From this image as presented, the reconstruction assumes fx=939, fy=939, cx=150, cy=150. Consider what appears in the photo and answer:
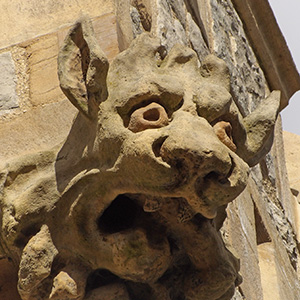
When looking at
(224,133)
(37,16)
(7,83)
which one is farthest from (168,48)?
(224,133)

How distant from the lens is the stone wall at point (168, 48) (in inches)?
104

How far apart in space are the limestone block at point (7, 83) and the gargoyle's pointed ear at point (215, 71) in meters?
0.65

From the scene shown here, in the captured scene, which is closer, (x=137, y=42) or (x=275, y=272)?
(x=137, y=42)

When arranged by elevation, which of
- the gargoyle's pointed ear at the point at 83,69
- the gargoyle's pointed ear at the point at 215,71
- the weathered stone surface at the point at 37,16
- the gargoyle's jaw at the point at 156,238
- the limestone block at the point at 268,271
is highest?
the weathered stone surface at the point at 37,16

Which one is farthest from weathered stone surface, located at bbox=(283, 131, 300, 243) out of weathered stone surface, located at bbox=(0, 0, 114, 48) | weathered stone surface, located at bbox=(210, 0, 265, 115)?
weathered stone surface, located at bbox=(0, 0, 114, 48)

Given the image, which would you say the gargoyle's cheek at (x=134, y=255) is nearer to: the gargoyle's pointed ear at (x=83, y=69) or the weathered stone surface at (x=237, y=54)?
the gargoyle's pointed ear at (x=83, y=69)

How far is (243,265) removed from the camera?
136 inches

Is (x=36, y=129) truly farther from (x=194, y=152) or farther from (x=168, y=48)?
(x=168, y=48)

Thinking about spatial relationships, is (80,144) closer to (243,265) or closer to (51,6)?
(51,6)

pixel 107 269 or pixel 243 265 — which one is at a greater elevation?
pixel 107 269

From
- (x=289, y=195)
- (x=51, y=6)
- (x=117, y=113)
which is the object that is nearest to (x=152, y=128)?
(x=117, y=113)

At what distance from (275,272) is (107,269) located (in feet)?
6.30

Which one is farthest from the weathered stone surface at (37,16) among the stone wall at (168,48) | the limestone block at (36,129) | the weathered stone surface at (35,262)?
the weathered stone surface at (35,262)

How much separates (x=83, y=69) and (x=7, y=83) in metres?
0.55
